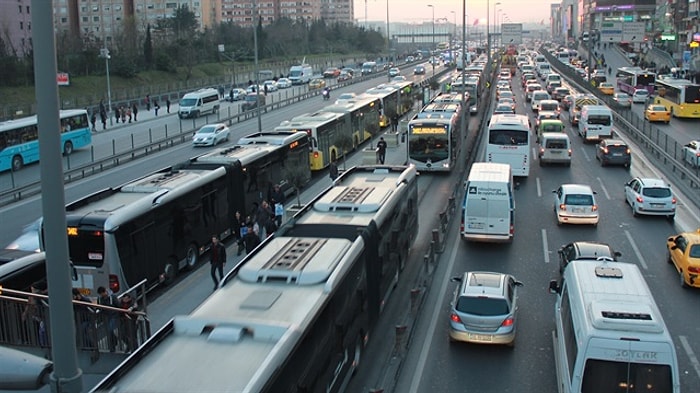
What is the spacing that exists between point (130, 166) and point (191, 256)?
19378 mm

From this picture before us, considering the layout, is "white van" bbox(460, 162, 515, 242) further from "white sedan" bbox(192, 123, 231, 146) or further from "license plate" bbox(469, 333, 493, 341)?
"white sedan" bbox(192, 123, 231, 146)

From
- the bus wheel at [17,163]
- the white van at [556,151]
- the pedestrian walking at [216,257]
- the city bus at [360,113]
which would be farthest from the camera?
the city bus at [360,113]

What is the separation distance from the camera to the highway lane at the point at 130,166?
90.4 ft

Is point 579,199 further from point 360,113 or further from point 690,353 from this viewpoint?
point 360,113

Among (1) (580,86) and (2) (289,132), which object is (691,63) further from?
(2) (289,132)

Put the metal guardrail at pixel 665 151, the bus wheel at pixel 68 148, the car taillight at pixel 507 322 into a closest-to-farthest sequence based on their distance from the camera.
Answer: the car taillight at pixel 507 322 → the metal guardrail at pixel 665 151 → the bus wheel at pixel 68 148

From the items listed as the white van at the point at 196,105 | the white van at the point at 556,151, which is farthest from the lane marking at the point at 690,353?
the white van at the point at 196,105

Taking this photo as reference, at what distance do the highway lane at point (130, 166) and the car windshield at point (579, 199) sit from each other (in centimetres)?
1851

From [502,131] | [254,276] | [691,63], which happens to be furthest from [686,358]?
[691,63]

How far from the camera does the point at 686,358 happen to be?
555 inches

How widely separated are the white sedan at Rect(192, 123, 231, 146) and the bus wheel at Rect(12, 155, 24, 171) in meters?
10.5

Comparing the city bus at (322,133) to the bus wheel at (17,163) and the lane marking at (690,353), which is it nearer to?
the bus wheel at (17,163)

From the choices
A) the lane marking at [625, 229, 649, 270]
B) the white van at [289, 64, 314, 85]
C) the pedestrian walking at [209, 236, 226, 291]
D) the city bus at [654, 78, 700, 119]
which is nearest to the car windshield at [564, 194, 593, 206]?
the lane marking at [625, 229, 649, 270]

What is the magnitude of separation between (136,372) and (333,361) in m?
3.71
